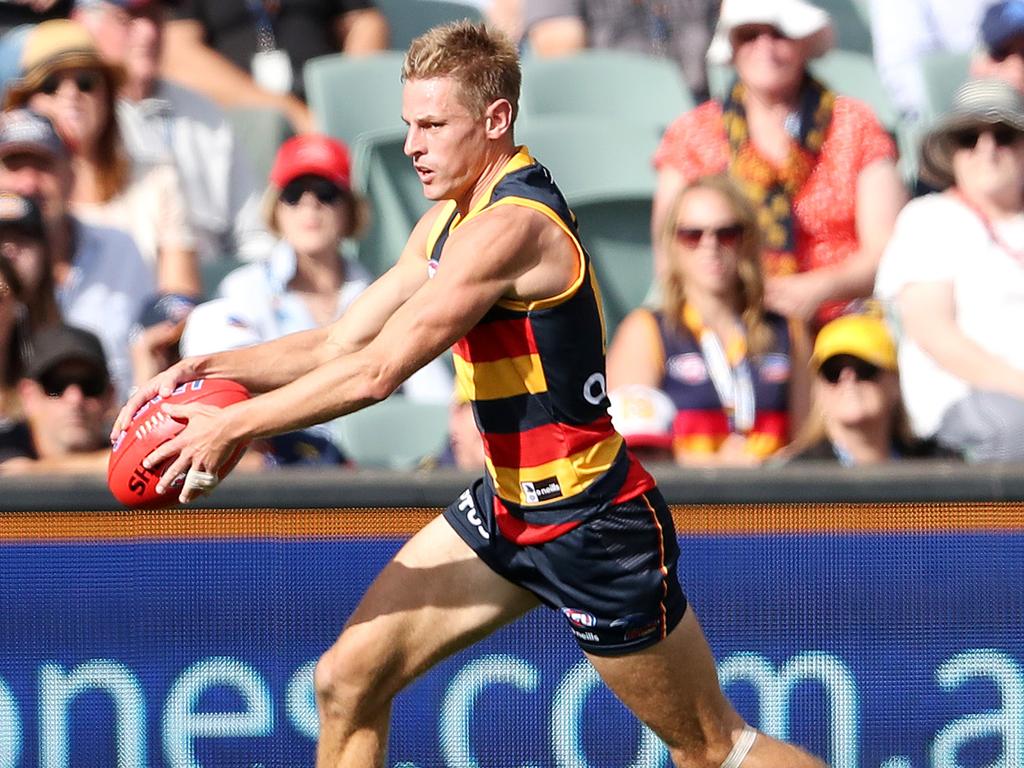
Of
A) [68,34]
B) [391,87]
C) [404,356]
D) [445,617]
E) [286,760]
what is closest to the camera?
[404,356]

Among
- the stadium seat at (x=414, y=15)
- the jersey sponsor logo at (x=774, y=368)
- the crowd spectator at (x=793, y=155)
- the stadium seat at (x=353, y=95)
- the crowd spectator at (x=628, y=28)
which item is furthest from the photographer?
the stadium seat at (x=414, y=15)

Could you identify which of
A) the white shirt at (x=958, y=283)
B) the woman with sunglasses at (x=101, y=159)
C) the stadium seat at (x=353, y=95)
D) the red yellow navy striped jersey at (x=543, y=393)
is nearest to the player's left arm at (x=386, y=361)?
the red yellow navy striped jersey at (x=543, y=393)

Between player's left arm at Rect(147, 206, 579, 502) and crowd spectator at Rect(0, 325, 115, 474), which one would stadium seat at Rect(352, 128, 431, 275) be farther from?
player's left arm at Rect(147, 206, 579, 502)

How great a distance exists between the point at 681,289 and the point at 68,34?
2.77 metres

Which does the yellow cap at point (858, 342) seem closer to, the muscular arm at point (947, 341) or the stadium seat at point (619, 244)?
the muscular arm at point (947, 341)

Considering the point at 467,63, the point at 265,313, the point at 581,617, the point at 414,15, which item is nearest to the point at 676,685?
the point at 581,617

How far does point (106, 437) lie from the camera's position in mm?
5547

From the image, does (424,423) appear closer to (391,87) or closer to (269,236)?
(269,236)

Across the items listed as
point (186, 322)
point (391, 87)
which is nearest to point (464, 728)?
point (186, 322)

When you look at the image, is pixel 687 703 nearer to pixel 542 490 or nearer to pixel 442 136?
pixel 542 490

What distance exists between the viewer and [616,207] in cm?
698

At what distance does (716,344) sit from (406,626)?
198 centimetres

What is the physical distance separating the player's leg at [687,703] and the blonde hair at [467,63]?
1347 millimetres

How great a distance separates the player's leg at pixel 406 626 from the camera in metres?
4.11
